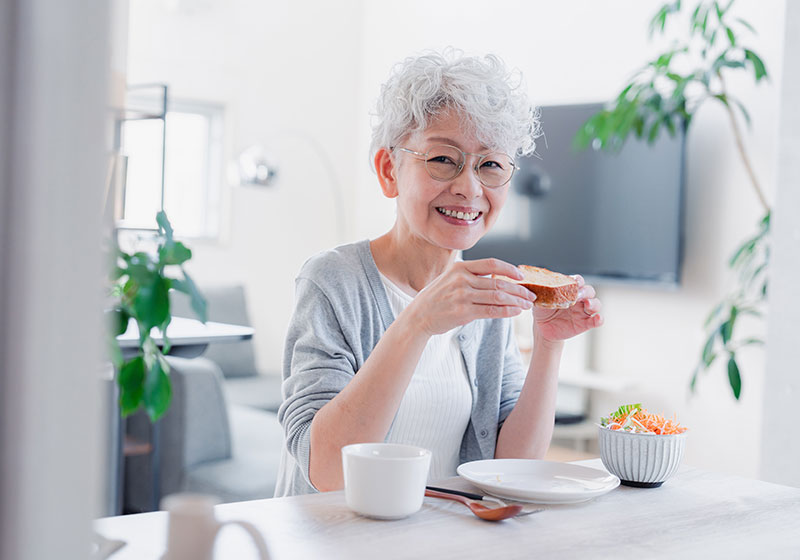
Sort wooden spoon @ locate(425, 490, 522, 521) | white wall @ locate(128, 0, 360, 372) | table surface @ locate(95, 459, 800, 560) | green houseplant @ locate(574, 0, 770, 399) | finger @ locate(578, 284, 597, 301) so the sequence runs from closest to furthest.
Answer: table surface @ locate(95, 459, 800, 560), wooden spoon @ locate(425, 490, 522, 521), finger @ locate(578, 284, 597, 301), green houseplant @ locate(574, 0, 770, 399), white wall @ locate(128, 0, 360, 372)

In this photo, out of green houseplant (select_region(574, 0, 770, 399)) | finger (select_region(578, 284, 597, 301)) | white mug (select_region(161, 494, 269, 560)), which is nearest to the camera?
white mug (select_region(161, 494, 269, 560))

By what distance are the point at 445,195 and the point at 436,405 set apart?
0.35 meters

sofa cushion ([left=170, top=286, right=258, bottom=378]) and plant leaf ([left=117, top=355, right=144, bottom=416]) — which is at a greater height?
plant leaf ([left=117, top=355, right=144, bottom=416])

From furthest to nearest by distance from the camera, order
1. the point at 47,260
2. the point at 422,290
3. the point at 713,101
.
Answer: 1. the point at 713,101
2. the point at 422,290
3. the point at 47,260

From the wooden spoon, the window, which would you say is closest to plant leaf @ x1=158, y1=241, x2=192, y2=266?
the wooden spoon

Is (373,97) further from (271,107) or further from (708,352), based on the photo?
(708,352)

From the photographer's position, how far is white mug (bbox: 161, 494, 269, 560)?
0.73m

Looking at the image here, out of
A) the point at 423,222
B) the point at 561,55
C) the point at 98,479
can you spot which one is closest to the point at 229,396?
the point at 561,55

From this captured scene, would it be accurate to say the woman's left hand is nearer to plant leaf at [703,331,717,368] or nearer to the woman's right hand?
the woman's right hand

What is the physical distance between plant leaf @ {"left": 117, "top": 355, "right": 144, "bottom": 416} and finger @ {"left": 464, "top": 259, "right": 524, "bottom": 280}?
1.69 feet

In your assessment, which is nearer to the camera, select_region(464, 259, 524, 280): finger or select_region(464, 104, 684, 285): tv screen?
select_region(464, 259, 524, 280): finger

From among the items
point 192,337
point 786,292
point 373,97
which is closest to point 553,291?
point 192,337

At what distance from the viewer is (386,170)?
1.59 m

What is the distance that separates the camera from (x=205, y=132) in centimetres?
513
